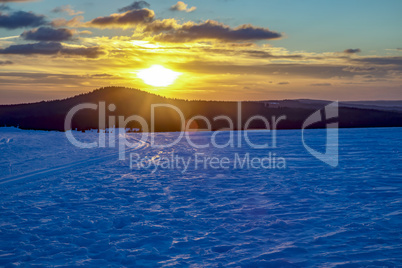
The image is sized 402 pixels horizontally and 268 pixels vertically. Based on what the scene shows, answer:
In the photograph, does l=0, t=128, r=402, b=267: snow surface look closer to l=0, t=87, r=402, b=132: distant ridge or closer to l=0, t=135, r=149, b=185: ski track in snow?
l=0, t=135, r=149, b=185: ski track in snow

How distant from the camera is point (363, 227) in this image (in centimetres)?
706

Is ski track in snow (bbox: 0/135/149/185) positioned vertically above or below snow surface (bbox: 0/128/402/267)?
above

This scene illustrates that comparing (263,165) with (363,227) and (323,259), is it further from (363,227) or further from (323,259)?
(323,259)

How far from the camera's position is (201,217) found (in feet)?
26.0

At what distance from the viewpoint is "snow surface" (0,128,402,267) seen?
581 centimetres

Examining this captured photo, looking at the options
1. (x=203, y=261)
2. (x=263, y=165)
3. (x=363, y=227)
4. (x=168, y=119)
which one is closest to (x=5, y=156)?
(x=263, y=165)

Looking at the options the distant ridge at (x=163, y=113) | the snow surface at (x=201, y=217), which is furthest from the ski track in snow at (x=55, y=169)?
the distant ridge at (x=163, y=113)

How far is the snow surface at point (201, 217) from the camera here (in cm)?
581

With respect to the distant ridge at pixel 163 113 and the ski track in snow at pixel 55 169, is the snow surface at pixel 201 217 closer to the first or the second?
the ski track in snow at pixel 55 169

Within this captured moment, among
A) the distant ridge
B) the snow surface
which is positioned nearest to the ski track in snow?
the snow surface

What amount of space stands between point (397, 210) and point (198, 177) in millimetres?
6490

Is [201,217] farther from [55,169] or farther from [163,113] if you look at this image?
[163,113]

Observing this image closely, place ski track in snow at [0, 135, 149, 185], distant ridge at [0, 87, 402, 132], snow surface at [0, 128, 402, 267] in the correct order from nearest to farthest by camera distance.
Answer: snow surface at [0, 128, 402, 267]
ski track in snow at [0, 135, 149, 185]
distant ridge at [0, 87, 402, 132]

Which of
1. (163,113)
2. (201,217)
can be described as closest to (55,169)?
(201,217)
